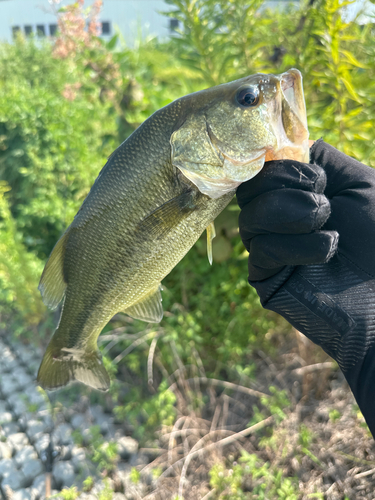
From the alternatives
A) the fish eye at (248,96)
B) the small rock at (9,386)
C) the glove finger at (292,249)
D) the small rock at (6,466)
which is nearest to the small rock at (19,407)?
the small rock at (9,386)

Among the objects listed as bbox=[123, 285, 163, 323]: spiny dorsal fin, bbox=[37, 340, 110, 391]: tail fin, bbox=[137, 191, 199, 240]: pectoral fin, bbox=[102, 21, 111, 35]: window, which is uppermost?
bbox=[102, 21, 111, 35]: window

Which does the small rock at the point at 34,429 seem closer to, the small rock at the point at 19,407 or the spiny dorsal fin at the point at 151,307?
the small rock at the point at 19,407

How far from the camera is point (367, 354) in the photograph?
3.81 feet

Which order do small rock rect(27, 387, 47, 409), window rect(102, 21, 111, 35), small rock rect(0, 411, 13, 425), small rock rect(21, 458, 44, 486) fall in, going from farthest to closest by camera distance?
window rect(102, 21, 111, 35) < small rock rect(27, 387, 47, 409) < small rock rect(0, 411, 13, 425) < small rock rect(21, 458, 44, 486)

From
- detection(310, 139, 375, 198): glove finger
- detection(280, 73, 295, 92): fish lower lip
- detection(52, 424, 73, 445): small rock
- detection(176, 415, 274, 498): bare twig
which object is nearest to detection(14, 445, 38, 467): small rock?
detection(52, 424, 73, 445): small rock

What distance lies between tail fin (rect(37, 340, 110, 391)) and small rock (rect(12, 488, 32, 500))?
1.47 meters

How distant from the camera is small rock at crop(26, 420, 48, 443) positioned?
278cm

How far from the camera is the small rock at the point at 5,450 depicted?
2643 millimetres

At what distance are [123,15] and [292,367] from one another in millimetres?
19050

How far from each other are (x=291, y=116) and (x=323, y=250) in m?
0.45

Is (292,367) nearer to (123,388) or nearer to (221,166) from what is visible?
(123,388)

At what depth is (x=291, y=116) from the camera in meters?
1.09

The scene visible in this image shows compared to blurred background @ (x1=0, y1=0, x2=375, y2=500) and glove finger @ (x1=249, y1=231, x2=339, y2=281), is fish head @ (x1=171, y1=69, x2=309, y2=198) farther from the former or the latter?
blurred background @ (x1=0, y1=0, x2=375, y2=500)

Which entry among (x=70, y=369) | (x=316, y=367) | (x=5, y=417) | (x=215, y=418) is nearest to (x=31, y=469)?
(x=5, y=417)
